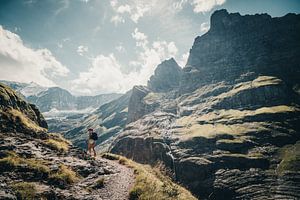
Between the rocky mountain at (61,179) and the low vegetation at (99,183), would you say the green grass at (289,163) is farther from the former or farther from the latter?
the low vegetation at (99,183)

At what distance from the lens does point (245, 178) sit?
599 feet

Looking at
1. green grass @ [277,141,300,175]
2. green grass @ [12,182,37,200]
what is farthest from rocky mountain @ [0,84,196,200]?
green grass @ [277,141,300,175]

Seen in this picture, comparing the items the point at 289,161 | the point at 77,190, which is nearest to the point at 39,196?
the point at 77,190

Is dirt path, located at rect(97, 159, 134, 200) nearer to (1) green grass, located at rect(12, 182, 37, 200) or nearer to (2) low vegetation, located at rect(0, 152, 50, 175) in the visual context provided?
(2) low vegetation, located at rect(0, 152, 50, 175)

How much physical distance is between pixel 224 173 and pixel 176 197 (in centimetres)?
18678

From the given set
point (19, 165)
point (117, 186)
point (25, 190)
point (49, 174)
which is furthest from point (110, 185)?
point (19, 165)

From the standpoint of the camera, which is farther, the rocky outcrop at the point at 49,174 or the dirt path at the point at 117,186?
the dirt path at the point at 117,186

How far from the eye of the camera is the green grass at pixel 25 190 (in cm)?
1334

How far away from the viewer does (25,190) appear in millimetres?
13906

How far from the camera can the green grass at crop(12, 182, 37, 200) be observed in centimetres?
1334

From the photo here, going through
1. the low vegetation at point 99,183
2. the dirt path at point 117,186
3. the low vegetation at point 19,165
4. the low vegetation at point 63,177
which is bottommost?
the dirt path at point 117,186

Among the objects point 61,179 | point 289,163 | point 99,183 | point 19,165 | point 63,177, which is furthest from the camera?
point 289,163

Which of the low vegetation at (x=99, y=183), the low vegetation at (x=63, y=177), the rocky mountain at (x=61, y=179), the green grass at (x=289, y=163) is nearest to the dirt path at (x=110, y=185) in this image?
the rocky mountain at (x=61, y=179)

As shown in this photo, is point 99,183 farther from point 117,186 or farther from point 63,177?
point 63,177
